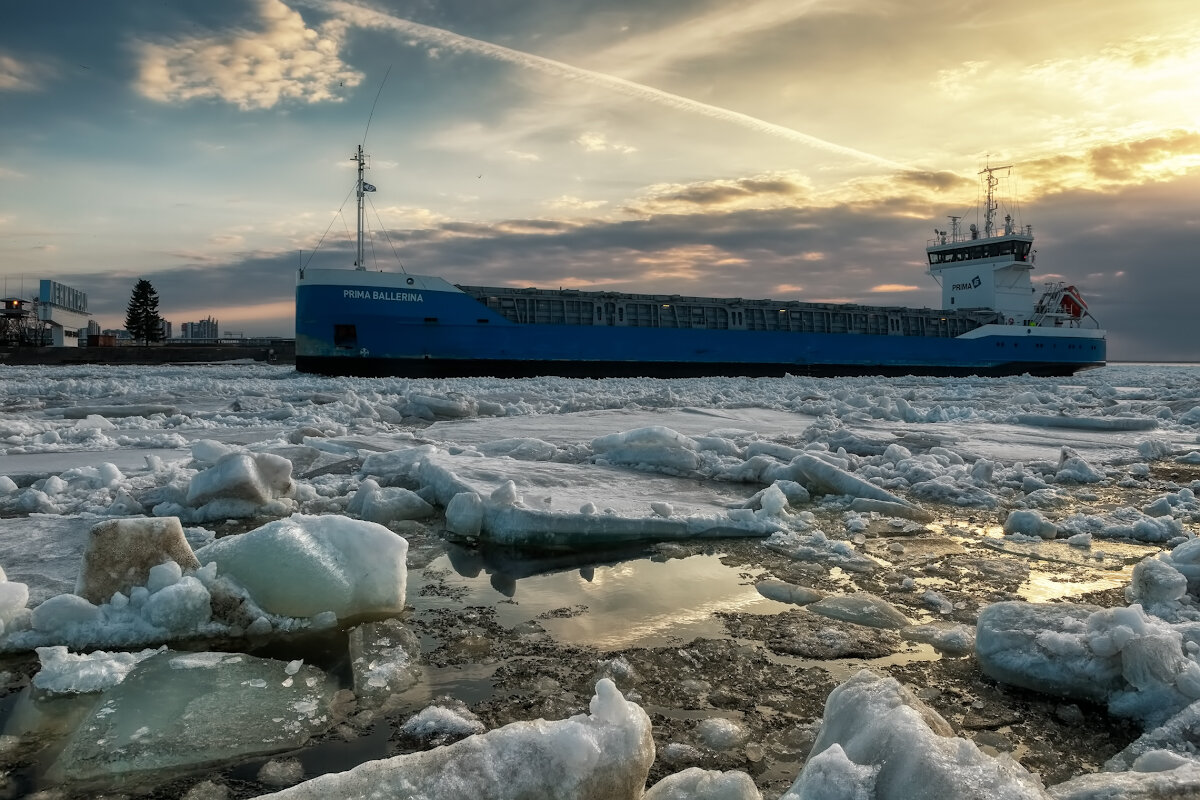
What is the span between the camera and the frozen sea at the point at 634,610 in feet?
6.10

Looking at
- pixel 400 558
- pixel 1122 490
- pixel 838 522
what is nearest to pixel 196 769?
pixel 400 558

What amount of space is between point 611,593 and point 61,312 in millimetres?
80241

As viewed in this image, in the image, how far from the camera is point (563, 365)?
92.2ft

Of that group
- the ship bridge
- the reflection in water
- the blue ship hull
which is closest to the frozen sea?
the reflection in water

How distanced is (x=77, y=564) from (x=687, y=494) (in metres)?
3.58

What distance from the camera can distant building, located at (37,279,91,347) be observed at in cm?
6076

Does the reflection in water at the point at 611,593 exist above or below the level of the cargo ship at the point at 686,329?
below

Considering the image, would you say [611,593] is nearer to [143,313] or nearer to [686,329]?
[686,329]

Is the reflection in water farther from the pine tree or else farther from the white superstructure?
the pine tree

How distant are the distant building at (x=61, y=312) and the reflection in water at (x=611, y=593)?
69500 mm

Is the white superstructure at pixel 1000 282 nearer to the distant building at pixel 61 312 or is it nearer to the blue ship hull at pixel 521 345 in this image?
the blue ship hull at pixel 521 345

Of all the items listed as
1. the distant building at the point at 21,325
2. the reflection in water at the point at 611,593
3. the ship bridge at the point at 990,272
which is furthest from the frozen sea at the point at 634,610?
the distant building at the point at 21,325

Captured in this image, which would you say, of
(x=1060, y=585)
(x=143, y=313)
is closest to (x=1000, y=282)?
(x=1060, y=585)

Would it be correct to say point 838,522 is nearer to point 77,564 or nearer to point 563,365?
point 77,564
